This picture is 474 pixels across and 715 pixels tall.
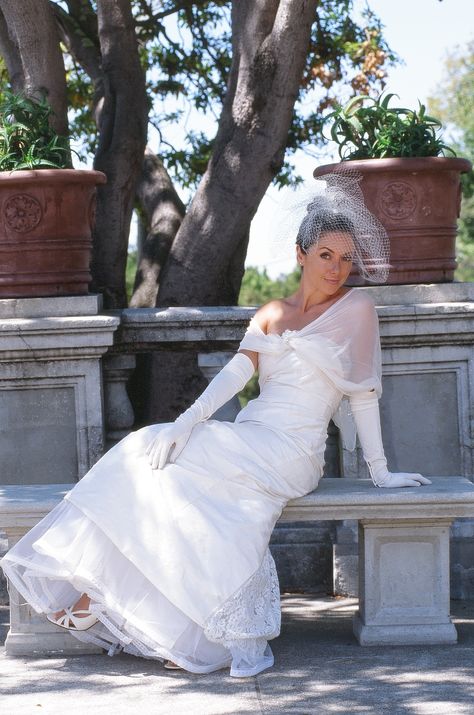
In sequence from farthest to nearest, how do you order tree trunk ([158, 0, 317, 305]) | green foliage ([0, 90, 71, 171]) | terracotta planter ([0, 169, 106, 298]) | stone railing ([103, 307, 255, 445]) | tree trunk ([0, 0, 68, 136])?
tree trunk ([0, 0, 68, 136]) < tree trunk ([158, 0, 317, 305]) < stone railing ([103, 307, 255, 445]) < green foliage ([0, 90, 71, 171]) < terracotta planter ([0, 169, 106, 298])

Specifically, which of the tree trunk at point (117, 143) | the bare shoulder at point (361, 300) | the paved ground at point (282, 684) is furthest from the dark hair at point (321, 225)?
the tree trunk at point (117, 143)

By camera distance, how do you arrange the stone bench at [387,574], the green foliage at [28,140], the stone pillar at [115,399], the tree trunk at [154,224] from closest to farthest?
the stone bench at [387,574] → the green foliage at [28,140] → the stone pillar at [115,399] → the tree trunk at [154,224]

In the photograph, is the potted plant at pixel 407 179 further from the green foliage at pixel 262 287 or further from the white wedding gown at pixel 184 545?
the green foliage at pixel 262 287

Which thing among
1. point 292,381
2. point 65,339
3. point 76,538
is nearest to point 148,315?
point 65,339

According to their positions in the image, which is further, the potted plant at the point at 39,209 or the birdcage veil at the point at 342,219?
the potted plant at the point at 39,209

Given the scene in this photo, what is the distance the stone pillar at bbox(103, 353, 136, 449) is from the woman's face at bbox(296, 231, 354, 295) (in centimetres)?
121

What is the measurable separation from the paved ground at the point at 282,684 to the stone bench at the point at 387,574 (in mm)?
73

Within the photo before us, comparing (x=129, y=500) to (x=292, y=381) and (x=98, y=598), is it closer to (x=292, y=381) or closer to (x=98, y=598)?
(x=98, y=598)

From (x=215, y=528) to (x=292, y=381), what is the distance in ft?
2.32

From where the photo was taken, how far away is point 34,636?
4547mm

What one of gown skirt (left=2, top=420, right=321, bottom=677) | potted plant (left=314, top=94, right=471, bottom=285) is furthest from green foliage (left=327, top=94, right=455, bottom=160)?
gown skirt (left=2, top=420, right=321, bottom=677)

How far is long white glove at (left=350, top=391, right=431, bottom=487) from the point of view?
4.62m

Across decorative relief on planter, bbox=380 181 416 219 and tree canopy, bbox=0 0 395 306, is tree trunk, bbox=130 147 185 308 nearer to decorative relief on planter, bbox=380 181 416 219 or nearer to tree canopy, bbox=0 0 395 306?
tree canopy, bbox=0 0 395 306

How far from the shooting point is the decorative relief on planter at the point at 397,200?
17.1 feet
